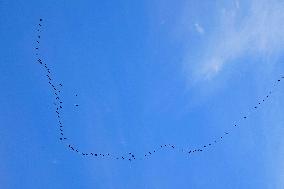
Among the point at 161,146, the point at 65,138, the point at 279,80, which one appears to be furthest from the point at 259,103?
the point at 65,138

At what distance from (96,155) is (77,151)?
1.07 meters

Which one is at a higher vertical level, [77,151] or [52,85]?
[52,85]

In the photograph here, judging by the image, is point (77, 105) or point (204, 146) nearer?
point (77, 105)

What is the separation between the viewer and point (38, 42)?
20.7 meters

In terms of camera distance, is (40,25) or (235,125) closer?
(40,25)

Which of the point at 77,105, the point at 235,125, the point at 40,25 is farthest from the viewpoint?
the point at 235,125

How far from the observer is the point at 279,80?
76.1ft

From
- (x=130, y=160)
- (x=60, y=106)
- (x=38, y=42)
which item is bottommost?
(x=130, y=160)

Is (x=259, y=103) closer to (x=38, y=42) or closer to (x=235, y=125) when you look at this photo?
(x=235, y=125)

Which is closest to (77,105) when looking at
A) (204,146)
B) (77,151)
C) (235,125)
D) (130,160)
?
(77,151)

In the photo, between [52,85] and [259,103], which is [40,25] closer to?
[52,85]

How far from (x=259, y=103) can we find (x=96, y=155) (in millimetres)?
9731

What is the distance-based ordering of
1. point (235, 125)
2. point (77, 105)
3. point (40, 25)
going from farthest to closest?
point (235, 125) → point (77, 105) → point (40, 25)

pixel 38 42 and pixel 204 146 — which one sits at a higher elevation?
pixel 38 42
